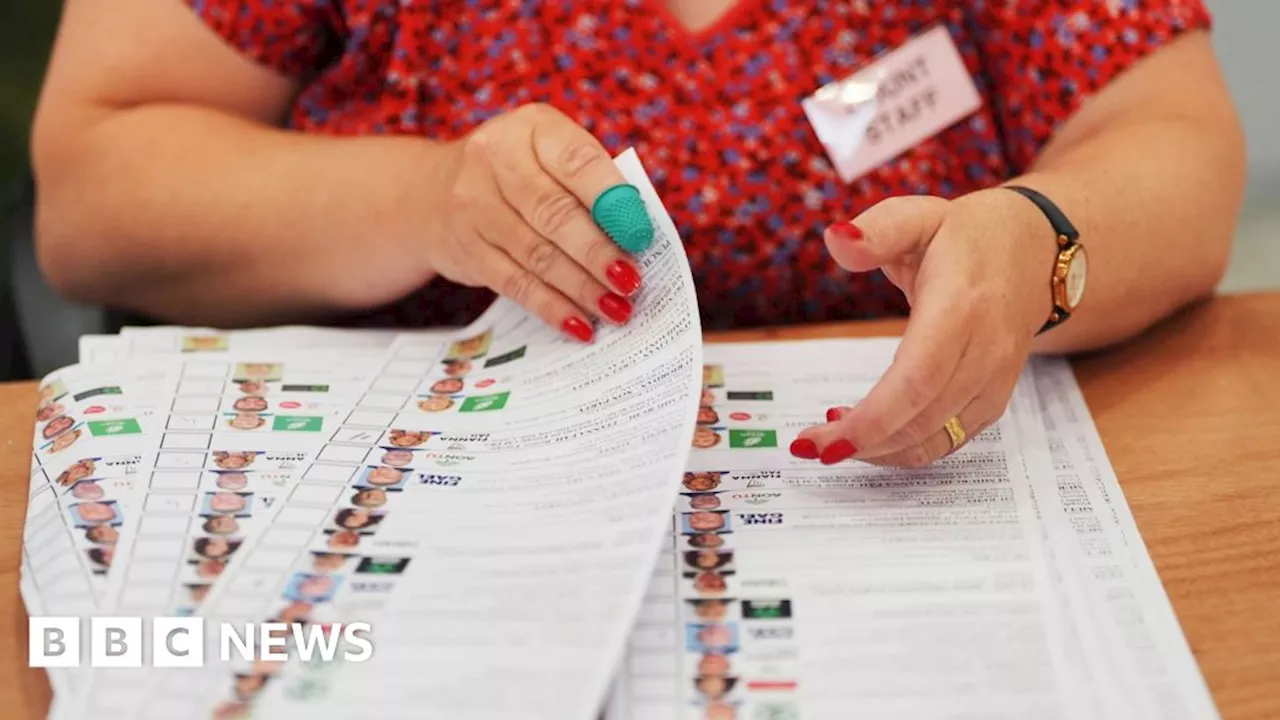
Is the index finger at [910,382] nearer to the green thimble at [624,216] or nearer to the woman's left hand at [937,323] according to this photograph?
the woman's left hand at [937,323]

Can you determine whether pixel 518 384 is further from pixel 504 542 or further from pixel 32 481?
pixel 32 481

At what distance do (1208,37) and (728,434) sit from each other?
20.7 inches

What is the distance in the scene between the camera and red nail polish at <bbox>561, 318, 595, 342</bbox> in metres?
0.76

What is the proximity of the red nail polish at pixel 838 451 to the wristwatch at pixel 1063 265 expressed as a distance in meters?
0.17

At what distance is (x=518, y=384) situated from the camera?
0.76 m

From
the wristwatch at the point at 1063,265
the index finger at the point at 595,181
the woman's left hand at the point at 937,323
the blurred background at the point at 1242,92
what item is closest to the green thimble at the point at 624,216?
the index finger at the point at 595,181

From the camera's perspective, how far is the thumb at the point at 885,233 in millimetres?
652

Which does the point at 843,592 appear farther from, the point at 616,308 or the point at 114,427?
the point at 114,427

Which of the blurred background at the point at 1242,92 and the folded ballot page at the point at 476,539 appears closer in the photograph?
the folded ballot page at the point at 476,539

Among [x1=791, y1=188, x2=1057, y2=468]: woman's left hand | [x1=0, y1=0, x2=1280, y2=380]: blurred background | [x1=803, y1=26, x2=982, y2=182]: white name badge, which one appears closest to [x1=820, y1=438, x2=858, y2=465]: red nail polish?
[x1=791, y1=188, x2=1057, y2=468]: woman's left hand

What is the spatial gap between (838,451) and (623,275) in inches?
6.6

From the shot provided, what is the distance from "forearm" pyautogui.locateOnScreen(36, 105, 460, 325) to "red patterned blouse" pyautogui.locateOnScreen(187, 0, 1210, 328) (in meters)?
0.07

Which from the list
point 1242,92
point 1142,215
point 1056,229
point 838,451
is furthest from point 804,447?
point 1242,92

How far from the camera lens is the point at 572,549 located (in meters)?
0.59
